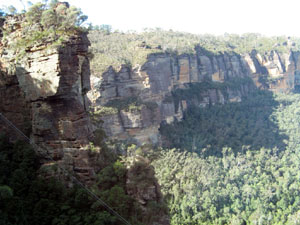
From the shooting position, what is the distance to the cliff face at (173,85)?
24312mm

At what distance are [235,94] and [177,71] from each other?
10814 mm

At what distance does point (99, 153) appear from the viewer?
9469 mm

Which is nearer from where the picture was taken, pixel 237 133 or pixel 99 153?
pixel 99 153

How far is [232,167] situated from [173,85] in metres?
11.1

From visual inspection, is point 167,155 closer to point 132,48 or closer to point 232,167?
point 232,167

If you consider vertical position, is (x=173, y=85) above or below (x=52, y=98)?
above

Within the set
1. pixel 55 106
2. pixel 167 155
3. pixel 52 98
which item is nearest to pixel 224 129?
pixel 167 155

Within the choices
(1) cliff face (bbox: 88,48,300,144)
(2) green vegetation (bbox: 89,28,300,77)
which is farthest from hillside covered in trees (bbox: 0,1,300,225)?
(1) cliff face (bbox: 88,48,300,144)

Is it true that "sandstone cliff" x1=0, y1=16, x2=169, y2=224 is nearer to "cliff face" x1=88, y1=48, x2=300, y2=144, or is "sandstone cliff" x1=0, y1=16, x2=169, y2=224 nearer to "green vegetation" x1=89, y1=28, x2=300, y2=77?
"cliff face" x1=88, y1=48, x2=300, y2=144

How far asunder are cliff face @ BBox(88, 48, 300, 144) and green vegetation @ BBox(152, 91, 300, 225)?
1944mm

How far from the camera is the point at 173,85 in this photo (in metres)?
31.7

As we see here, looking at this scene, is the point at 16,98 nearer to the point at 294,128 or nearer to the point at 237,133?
the point at 237,133

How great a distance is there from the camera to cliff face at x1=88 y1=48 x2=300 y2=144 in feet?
79.8

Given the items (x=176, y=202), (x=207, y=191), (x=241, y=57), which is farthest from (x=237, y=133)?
(x=241, y=57)
